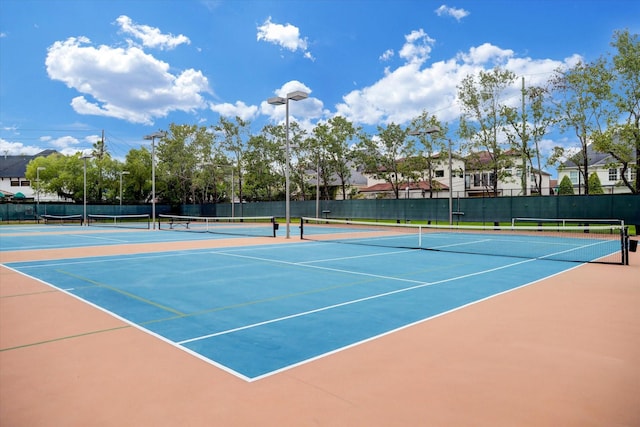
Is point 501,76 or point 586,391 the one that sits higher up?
point 501,76

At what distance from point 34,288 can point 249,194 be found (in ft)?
169

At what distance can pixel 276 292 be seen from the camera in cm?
766

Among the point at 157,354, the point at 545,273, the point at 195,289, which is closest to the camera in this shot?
the point at 157,354

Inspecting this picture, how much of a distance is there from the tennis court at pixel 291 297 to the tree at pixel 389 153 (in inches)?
1061

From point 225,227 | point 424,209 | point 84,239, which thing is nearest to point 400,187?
point 424,209

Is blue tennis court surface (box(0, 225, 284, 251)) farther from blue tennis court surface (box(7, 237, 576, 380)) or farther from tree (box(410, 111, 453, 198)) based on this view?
tree (box(410, 111, 453, 198))

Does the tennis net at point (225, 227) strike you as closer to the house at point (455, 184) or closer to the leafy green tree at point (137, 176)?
the house at point (455, 184)

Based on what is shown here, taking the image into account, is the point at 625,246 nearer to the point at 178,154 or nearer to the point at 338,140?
the point at 338,140

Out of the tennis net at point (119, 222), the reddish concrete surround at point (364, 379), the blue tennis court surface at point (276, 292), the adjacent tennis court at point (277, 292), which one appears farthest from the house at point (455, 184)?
the reddish concrete surround at point (364, 379)

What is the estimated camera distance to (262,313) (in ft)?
20.3

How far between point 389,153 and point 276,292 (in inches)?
1358

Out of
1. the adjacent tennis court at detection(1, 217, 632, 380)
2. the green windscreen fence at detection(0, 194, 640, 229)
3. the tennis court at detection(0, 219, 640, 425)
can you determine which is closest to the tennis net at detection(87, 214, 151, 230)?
the green windscreen fence at detection(0, 194, 640, 229)

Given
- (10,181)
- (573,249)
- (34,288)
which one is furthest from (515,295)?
(10,181)

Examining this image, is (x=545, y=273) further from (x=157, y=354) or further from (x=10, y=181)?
(x=10, y=181)
